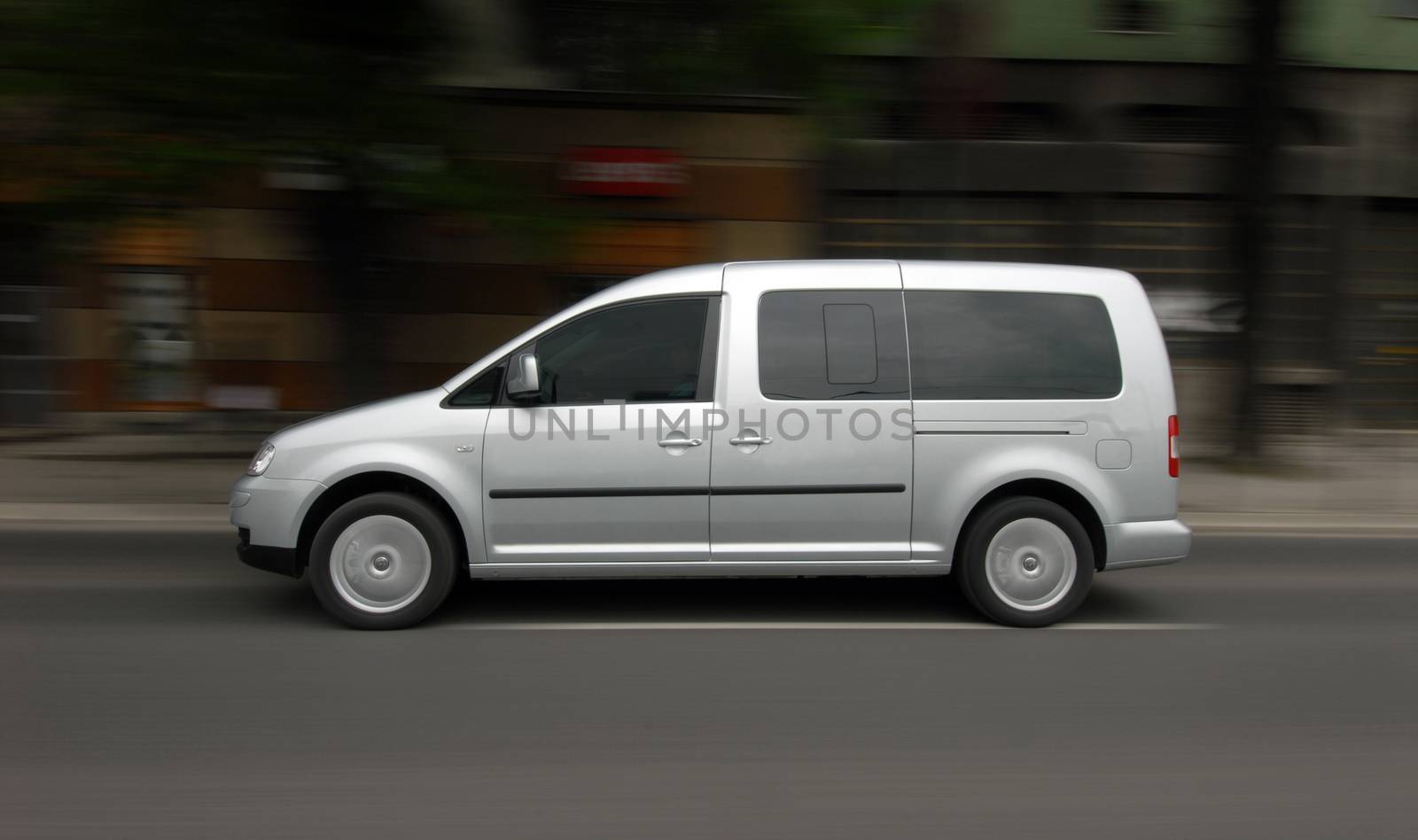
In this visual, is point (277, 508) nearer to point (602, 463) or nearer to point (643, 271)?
point (602, 463)

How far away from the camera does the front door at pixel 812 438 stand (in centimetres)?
589

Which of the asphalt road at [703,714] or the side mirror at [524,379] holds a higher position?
the side mirror at [524,379]

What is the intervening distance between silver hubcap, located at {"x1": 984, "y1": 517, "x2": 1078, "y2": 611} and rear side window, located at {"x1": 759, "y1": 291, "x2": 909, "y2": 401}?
3.13 feet

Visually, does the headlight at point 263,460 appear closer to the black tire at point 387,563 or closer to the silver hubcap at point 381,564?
the black tire at point 387,563

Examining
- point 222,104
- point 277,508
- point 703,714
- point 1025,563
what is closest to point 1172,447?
point 1025,563

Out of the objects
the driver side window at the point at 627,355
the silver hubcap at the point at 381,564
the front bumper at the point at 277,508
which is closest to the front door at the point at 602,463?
the driver side window at the point at 627,355

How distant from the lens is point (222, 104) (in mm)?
8195

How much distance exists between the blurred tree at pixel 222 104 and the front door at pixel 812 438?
11.9 ft

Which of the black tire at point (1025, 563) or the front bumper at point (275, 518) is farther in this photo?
the black tire at point (1025, 563)

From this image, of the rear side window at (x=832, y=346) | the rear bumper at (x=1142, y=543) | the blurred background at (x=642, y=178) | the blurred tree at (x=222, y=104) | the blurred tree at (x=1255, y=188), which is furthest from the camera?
the blurred tree at (x=1255, y=188)

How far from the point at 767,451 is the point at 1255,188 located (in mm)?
8064

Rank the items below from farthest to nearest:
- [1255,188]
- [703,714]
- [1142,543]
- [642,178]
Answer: [642,178], [1255,188], [1142,543], [703,714]

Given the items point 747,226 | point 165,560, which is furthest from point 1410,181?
point 165,560

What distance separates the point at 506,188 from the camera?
29.6 ft
